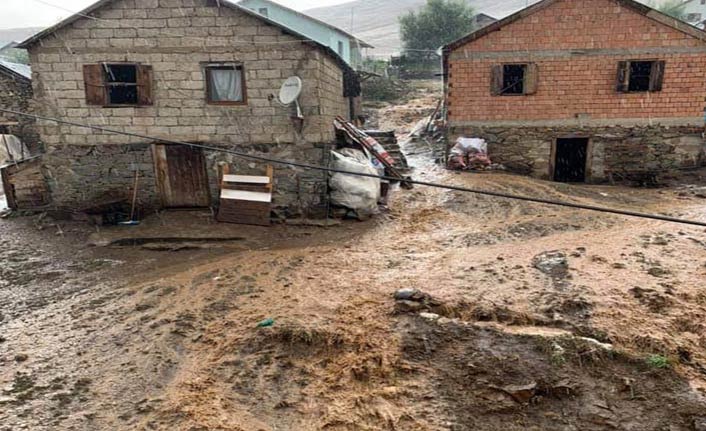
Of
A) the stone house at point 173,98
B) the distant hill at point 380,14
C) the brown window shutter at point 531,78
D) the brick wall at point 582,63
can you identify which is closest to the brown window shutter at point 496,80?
the brick wall at point 582,63

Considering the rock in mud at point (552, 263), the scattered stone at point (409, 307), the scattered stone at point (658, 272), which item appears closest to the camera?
the scattered stone at point (409, 307)

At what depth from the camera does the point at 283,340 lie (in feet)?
16.5

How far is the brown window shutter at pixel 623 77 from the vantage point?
13.2 meters

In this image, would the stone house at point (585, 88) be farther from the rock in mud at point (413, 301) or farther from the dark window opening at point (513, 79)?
the rock in mud at point (413, 301)

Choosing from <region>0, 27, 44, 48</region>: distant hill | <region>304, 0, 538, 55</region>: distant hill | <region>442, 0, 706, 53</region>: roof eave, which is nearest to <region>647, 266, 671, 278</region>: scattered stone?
<region>442, 0, 706, 53</region>: roof eave

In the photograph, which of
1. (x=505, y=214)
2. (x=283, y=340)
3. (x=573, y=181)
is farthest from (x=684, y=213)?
(x=283, y=340)

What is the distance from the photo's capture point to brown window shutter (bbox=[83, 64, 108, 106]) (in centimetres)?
922

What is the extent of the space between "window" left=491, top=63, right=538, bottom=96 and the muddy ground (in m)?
6.90

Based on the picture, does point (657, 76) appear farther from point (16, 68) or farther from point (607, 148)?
point (16, 68)

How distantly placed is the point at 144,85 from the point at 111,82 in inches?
34.9

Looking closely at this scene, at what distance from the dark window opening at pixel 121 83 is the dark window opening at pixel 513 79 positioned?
11.0 m

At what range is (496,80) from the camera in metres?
13.7

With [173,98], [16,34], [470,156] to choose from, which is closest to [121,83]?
[173,98]

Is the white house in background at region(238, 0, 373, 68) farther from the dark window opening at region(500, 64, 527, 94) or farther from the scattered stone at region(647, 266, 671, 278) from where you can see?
the scattered stone at region(647, 266, 671, 278)
